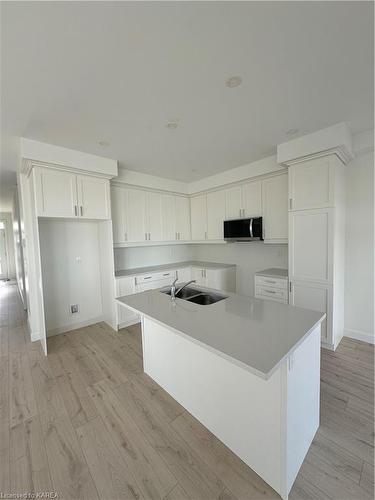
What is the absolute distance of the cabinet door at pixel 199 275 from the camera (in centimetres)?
434

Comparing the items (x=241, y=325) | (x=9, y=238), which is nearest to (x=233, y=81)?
(x=241, y=325)

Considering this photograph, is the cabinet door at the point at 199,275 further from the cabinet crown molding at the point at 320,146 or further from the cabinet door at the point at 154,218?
the cabinet crown molding at the point at 320,146

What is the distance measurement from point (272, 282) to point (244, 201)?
60.2 inches

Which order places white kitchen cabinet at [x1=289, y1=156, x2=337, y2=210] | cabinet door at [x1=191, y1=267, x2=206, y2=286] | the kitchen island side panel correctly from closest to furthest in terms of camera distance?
the kitchen island side panel < white kitchen cabinet at [x1=289, y1=156, x2=337, y2=210] < cabinet door at [x1=191, y1=267, x2=206, y2=286]

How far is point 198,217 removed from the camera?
467cm

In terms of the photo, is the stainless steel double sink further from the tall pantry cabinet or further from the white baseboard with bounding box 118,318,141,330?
the white baseboard with bounding box 118,318,141,330

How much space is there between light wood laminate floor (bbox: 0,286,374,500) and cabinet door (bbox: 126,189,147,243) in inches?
84.3

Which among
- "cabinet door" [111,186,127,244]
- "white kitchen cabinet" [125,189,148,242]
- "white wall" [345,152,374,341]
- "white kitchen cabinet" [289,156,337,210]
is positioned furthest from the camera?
"white kitchen cabinet" [125,189,148,242]

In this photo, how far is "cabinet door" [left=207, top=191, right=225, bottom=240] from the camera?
13.6ft

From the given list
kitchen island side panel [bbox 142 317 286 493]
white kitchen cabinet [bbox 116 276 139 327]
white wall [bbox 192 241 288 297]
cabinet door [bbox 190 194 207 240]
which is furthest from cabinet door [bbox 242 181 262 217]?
kitchen island side panel [bbox 142 317 286 493]

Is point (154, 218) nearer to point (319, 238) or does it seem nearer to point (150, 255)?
point (150, 255)

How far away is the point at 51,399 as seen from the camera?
1966mm

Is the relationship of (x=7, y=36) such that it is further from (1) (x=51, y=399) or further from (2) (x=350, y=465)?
(2) (x=350, y=465)

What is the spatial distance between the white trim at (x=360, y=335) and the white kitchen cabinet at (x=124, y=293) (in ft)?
10.6
